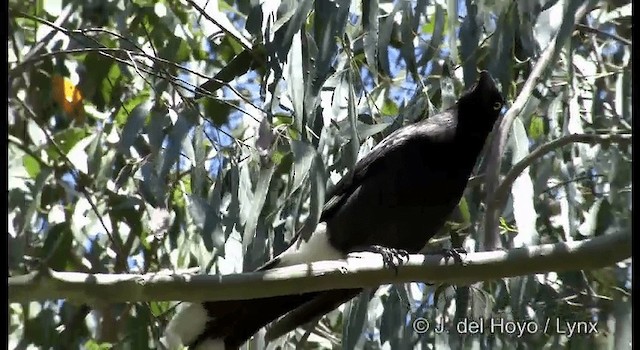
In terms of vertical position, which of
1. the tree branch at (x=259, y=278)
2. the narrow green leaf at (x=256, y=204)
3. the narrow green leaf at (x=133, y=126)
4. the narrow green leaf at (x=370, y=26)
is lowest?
the tree branch at (x=259, y=278)

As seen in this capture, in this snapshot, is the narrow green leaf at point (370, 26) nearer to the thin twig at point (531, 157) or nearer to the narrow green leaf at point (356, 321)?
the thin twig at point (531, 157)

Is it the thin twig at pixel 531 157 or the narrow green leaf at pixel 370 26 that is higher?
the narrow green leaf at pixel 370 26

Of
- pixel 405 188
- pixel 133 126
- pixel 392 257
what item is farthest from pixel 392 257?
pixel 133 126

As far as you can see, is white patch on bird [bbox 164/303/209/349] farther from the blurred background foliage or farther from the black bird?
the black bird

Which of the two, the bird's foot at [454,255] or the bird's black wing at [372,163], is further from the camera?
the bird's black wing at [372,163]

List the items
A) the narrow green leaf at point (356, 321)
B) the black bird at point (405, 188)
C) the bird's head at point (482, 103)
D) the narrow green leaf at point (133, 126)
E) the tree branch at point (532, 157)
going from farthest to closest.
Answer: the bird's head at point (482, 103)
the black bird at point (405, 188)
the narrow green leaf at point (356, 321)
the narrow green leaf at point (133, 126)
the tree branch at point (532, 157)

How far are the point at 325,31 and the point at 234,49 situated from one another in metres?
0.94

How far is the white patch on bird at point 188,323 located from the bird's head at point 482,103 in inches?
29.8

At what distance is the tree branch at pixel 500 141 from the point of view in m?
1.92

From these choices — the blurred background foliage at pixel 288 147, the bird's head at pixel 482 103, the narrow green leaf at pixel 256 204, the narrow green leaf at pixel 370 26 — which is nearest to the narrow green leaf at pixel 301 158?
the blurred background foliage at pixel 288 147

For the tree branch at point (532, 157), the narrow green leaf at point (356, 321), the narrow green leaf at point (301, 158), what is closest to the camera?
the narrow green leaf at point (301, 158)

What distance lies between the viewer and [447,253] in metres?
1.80

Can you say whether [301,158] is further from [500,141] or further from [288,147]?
[500,141]

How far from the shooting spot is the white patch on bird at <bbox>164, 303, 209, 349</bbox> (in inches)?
79.6
